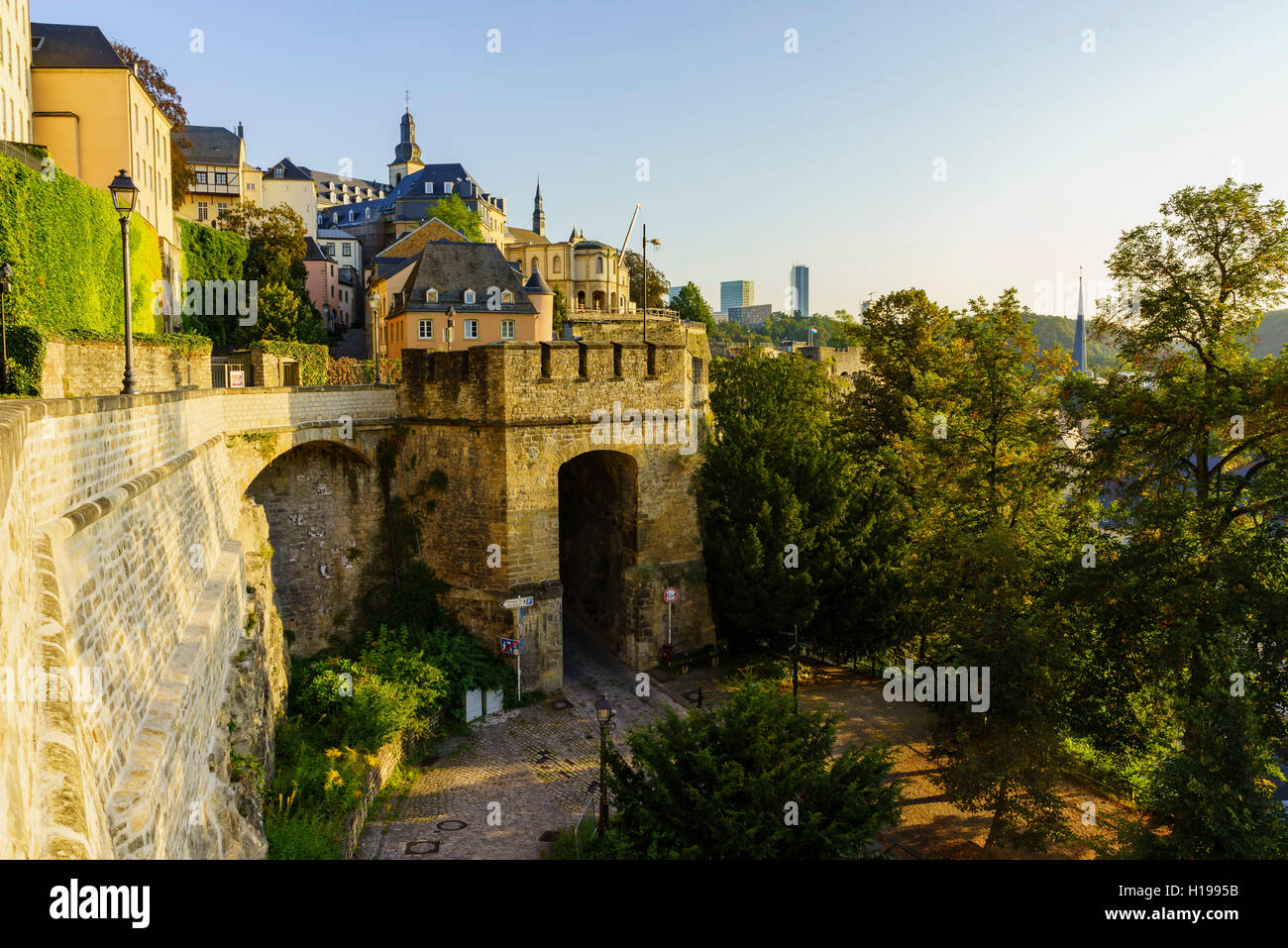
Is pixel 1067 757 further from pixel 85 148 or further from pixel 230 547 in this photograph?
pixel 85 148

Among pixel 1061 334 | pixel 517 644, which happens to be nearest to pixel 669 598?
pixel 517 644

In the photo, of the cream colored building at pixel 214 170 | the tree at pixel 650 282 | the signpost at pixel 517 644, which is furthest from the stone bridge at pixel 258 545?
the cream colored building at pixel 214 170

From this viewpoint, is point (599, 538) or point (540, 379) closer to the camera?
point (540, 379)

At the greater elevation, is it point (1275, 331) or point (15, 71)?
point (15, 71)

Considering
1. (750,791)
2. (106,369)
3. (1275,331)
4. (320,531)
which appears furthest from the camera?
(1275,331)

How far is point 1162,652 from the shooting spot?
14688mm

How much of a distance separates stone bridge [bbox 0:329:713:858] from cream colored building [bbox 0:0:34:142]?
24105mm

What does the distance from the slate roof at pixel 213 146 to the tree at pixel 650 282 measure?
3363 cm

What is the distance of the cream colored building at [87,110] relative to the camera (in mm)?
36219

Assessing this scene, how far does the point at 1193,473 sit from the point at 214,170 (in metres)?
75.9

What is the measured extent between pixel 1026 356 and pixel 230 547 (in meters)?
20.4

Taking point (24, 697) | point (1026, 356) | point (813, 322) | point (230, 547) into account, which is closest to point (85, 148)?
point (230, 547)

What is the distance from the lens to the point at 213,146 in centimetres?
7288

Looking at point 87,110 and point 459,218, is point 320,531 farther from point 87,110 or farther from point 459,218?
point 459,218
